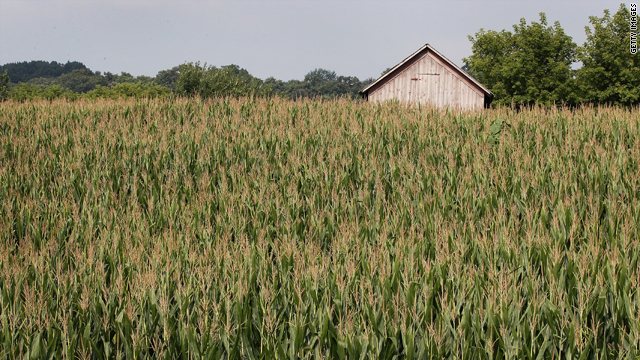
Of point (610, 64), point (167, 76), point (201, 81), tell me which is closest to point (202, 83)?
point (201, 81)

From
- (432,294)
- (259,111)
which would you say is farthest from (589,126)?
(432,294)

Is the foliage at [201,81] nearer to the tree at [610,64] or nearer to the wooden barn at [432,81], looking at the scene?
the wooden barn at [432,81]

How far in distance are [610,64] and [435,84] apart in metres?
33.6

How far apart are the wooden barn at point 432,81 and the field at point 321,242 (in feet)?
55.6

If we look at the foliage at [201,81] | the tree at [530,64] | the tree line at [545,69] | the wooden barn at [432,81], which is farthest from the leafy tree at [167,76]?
the wooden barn at [432,81]

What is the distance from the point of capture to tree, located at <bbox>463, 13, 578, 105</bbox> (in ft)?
174

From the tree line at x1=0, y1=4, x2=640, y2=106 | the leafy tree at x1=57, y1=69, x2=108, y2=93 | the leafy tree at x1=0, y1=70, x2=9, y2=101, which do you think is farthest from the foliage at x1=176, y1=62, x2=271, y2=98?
the leafy tree at x1=57, y1=69, x2=108, y2=93

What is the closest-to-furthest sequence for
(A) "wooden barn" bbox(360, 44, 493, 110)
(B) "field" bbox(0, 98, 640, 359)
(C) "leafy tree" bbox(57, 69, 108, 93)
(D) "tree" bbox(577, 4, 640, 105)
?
(B) "field" bbox(0, 98, 640, 359)
(A) "wooden barn" bbox(360, 44, 493, 110)
(D) "tree" bbox(577, 4, 640, 105)
(C) "leafy tree" bbox(57, 69, 108, 93)

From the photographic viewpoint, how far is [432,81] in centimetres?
3016

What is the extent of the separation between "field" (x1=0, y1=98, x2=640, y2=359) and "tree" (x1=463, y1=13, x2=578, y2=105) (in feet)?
147

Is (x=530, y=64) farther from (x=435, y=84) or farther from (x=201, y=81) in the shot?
(x=201, y=81)

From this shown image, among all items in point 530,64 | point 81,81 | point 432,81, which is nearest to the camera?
point 432,81

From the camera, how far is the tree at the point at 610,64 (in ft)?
161

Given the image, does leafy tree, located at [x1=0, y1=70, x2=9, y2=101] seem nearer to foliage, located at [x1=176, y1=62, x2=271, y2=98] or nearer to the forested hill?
the forested hill
